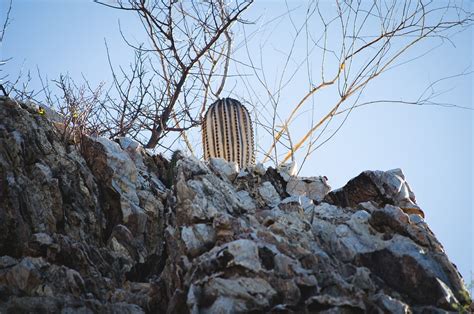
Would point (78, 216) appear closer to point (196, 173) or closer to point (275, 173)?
point (196, 173)

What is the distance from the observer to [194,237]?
6.13 m

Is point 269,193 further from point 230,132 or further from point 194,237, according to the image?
point 194,237

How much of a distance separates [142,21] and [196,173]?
4202mm

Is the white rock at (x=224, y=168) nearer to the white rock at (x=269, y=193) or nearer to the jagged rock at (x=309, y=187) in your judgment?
the white rock at (x=269, y=193)

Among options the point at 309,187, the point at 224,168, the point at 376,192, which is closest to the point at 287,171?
the point at 309,187

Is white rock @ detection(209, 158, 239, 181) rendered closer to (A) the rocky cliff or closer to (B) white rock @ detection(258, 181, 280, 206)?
(A) the rocky cliff

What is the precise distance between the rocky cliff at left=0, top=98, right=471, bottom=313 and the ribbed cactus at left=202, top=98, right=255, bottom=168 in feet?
2.59

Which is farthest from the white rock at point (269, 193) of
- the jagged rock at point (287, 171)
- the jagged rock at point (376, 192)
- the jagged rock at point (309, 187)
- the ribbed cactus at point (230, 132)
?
the ribbed cactus at point (230, 132)

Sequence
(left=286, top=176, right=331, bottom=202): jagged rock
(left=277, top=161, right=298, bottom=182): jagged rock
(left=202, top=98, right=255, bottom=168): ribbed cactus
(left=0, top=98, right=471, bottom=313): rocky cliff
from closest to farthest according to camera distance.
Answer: (left=0, top=98, right=471, bottom=313): rocky cliff → (left=286, top=176, right=331, bottom=202): jagged rock → (left=277, top=161, right=298, bottom=182): jagged rock → (left=202, top=98, right=255, bottom=168): ribbed cactus

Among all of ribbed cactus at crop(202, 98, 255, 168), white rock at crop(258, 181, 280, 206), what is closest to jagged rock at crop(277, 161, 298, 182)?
white rock at crop(258, 181, 280, 206)

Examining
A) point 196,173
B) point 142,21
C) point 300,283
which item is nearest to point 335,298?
point 300,283

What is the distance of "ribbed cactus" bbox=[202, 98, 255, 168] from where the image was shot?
344 inches

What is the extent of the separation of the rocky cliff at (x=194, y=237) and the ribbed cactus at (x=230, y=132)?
0.79 meters

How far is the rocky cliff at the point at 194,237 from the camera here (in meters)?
5.52
